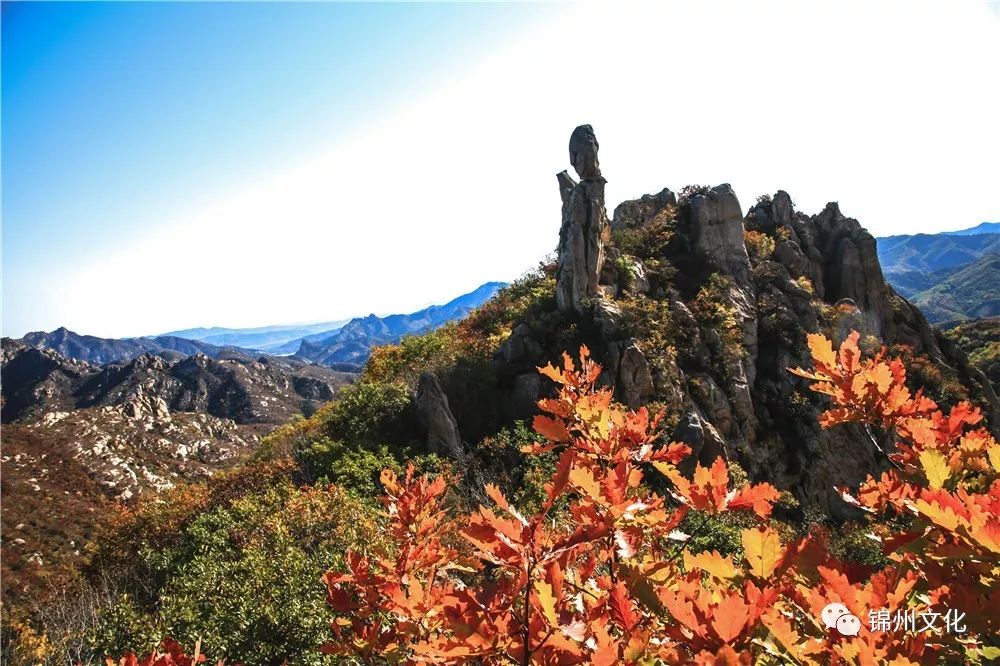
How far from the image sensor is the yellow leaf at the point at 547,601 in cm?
150

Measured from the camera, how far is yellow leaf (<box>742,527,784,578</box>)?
1.68 m

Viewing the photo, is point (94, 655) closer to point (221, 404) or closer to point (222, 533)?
point (222, 533)

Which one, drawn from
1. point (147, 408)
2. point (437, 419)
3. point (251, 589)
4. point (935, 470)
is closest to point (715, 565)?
point (935, 470)

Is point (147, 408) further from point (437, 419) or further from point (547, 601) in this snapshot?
point (547, 601)

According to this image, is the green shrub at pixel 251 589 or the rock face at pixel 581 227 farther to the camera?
the rock face at pixel 581 227

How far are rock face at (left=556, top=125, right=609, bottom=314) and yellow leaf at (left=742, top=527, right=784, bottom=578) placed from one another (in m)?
14.1

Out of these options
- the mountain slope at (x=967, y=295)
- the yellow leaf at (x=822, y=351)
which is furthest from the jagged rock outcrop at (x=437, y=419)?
the mountain slope at (x=967, y=295)

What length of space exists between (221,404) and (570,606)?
95.2m

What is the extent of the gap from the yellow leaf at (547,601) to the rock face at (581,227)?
1445 cm

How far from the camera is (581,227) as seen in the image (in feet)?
54.4

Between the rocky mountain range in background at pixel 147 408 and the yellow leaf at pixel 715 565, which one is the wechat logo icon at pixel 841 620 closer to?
the yellow leaf at pixel 715 565

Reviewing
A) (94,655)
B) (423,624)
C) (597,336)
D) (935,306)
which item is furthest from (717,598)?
(935,306)

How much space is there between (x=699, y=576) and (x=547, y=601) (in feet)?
2.80

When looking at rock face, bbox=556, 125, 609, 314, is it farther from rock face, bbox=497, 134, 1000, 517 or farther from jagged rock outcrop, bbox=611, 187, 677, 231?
jagged rock outcrop, bbox=611, 187, 677, 231
